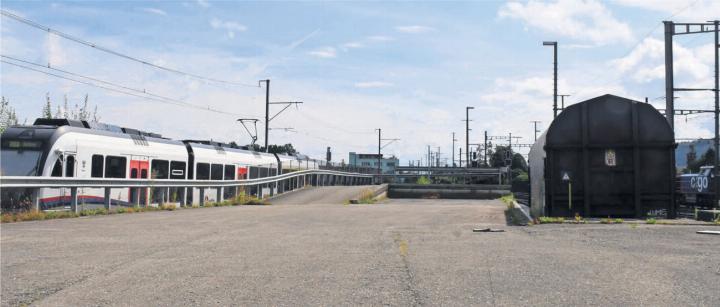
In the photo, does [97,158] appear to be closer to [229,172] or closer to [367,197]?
[229,172]

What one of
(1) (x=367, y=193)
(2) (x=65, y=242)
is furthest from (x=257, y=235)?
(1) (x=367, y=193)

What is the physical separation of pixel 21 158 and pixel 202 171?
10483mm

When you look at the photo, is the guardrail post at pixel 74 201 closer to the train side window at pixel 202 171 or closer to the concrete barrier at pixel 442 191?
the train side window at pixel 202 171

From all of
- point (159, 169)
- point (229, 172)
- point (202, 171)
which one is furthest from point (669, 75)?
point (159, 169)

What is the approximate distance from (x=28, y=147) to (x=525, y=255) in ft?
49.7

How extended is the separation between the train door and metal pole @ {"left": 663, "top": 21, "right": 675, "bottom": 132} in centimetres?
2155

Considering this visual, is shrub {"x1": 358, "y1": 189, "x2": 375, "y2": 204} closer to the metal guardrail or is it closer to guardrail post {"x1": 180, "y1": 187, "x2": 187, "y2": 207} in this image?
the metal guardrail

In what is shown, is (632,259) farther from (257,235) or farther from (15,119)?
(15,119)

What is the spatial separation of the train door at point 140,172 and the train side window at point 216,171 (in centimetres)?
570

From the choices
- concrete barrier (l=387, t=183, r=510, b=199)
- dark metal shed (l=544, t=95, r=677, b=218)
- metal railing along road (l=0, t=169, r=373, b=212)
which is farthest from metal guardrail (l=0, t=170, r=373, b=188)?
concrete barrier (l=387, t=183, r=510, b=199)

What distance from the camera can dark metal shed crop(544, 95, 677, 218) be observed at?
52.1ft

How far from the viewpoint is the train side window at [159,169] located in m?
24.0

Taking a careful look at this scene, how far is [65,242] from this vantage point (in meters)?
9.62

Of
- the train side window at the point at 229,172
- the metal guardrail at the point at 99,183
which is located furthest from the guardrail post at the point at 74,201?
the train side window at the point at 229,172
